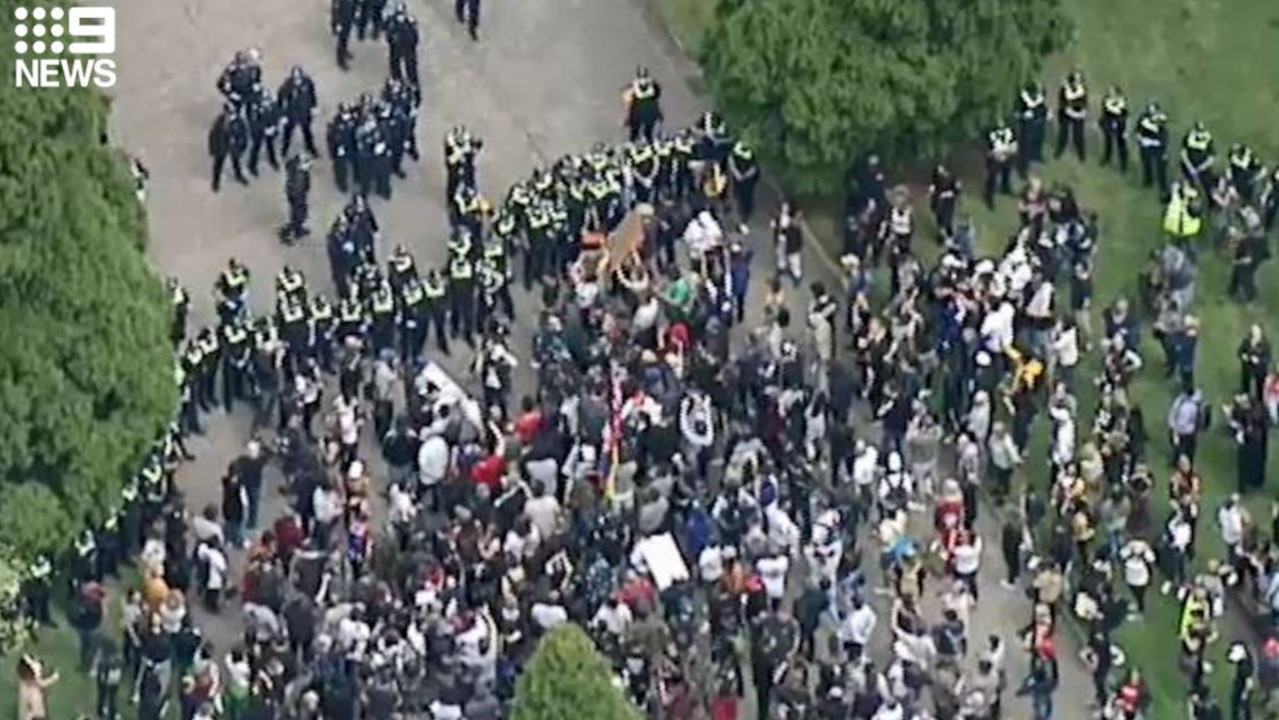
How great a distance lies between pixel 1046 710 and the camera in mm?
59344

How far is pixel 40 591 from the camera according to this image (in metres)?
59.7

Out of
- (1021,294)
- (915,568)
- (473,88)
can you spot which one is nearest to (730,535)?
(915,568)

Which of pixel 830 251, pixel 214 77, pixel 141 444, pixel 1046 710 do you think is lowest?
pixel 1046 710

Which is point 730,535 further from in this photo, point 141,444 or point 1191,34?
point 1191,34

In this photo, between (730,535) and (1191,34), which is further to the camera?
(1191,34)

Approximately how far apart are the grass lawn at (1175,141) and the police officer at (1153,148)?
0.25 meters

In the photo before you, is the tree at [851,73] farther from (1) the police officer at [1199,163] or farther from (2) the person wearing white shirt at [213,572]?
(2) the person wearing white shirt at [213,572]

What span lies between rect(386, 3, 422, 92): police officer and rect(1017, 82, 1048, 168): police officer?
8425 mm

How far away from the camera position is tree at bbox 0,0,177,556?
57125 millimetres

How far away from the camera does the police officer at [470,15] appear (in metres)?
70.6

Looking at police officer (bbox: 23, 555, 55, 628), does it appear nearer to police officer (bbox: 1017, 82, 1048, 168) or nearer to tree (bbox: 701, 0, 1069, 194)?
tree (bbox: 701, 0, 1069, 194)

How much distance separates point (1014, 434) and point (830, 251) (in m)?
5.30

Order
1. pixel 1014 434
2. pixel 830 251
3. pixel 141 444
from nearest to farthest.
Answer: pixel 141 444
pixel 1014 434
pixel 830 251

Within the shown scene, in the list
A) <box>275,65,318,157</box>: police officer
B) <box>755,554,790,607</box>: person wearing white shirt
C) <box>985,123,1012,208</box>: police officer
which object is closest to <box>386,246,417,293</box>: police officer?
<box>275,65,318,157</box>: police officer
